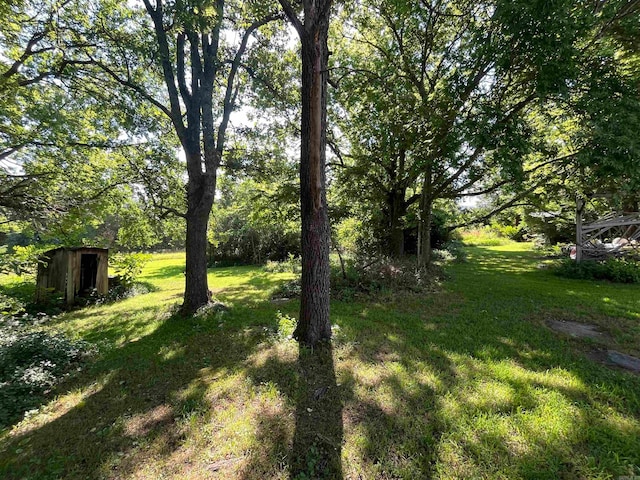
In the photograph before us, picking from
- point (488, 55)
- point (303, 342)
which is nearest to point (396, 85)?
point (488, 55)

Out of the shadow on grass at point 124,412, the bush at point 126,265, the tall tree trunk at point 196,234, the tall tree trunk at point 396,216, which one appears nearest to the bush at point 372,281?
the tall tree trunk at point 396,216

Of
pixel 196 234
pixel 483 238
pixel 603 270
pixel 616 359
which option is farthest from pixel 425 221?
pixel 483 238

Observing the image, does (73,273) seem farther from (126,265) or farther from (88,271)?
(126,265)

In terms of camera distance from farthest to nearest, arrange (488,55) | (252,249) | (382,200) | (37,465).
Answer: (252,249) → (382,200) → (488,55) → (37,465)

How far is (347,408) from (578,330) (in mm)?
4420

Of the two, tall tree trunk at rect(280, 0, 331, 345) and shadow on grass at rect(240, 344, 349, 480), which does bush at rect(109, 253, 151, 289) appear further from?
shadow on grass at rect(240, 344, 349, 480)

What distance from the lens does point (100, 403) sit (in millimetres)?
3020

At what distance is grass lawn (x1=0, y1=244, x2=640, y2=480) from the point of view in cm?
205

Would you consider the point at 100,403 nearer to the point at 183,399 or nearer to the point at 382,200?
the point at 183,399

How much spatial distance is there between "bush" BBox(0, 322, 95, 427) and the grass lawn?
0.22 meters

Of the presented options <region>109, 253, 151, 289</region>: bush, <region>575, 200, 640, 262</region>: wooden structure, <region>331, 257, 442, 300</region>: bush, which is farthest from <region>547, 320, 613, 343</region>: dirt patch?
<region>109, 253, 151, 289</region>: bush

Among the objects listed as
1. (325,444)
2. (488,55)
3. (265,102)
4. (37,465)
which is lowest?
(37,465)

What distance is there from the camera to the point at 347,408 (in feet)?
8.65

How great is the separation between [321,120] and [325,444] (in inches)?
142
